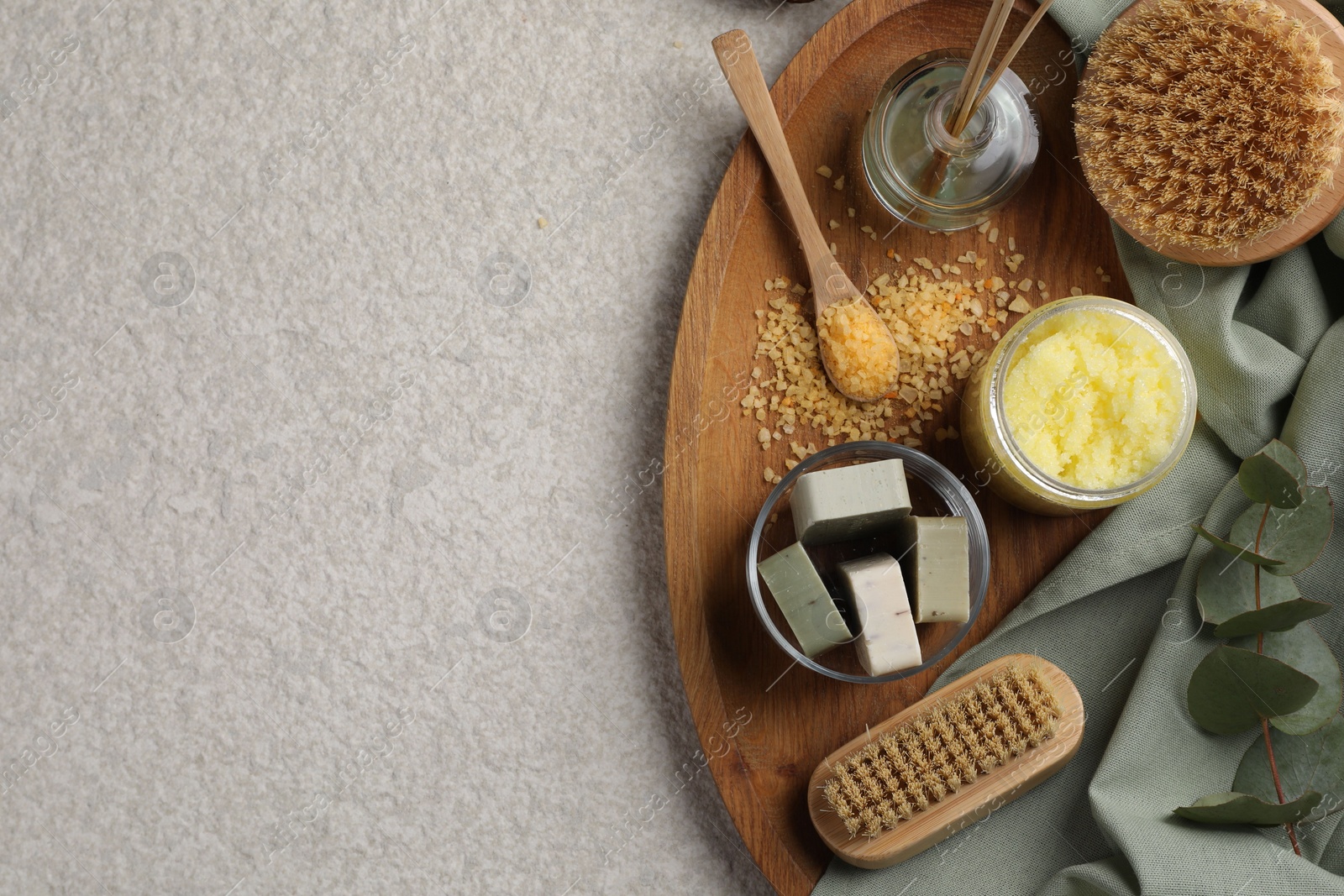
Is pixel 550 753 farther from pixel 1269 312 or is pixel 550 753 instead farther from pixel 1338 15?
pixel 1338 15

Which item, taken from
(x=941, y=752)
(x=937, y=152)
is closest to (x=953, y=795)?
(x=941, y=752)

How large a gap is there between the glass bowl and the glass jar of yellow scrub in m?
0.05

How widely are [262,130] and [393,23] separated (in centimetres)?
16

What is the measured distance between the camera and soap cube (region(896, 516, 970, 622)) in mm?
706

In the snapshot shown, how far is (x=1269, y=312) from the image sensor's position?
783mm

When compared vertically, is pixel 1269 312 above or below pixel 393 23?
below

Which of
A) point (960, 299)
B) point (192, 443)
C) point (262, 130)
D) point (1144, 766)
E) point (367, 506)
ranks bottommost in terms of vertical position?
point (1144, 766)

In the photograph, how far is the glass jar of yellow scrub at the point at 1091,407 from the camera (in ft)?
2.32

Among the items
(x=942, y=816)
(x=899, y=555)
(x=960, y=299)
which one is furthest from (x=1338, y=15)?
(x=942, y=816)

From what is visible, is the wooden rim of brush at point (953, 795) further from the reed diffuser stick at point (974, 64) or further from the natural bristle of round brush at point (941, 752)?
the reed diffuser stick at point (974, 64)

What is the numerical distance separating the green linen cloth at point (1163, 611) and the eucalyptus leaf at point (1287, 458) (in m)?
0.02

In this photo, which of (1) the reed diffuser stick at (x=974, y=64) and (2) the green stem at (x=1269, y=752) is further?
(2) the green stem at (x=1269, y=752)

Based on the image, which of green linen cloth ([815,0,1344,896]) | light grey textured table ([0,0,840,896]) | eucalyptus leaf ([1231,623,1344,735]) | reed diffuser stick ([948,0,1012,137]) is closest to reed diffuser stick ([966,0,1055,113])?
reed diffuser stick ([948,0,1012,137])

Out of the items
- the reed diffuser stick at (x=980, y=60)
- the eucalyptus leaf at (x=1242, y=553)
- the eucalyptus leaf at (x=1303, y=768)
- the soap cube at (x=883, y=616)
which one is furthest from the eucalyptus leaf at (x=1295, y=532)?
the reed diffuser stick at (x=980, y=60)
